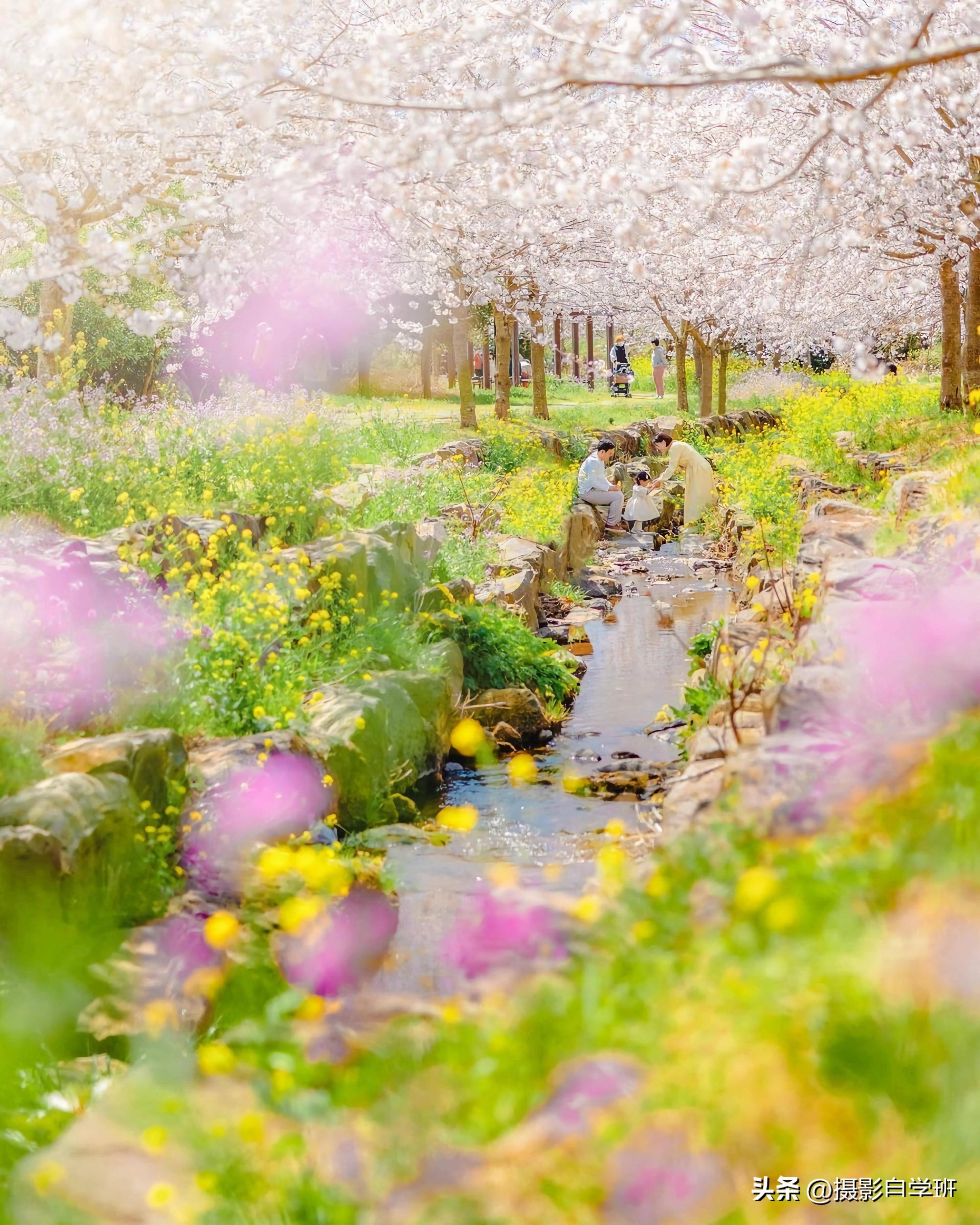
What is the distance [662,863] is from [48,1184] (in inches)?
60.9

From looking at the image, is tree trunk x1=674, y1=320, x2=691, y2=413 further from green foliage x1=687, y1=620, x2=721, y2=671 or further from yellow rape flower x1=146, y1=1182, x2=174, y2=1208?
yellow rape flower x1=146, y1=1182, x2=174, y2=1208

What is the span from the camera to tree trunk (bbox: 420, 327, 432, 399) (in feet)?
94.9

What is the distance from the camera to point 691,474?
56.0 ft

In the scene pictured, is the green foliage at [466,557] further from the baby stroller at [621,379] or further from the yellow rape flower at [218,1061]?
the baby stroller at [621,379]

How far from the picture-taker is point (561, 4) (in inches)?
379

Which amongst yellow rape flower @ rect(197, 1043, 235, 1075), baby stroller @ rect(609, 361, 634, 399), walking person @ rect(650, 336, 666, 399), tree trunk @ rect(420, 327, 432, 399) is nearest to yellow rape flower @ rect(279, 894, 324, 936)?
yellow rape flower @ rect(197, 1043, 235, 1075)

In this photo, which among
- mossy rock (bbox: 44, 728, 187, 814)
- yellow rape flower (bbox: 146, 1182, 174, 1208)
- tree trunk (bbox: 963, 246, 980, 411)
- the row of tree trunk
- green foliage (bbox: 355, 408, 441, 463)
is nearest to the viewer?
yellow rape flower (bbox: 146, 1182, 174, 1208)

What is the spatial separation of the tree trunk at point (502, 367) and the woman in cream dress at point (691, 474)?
4.60 meters

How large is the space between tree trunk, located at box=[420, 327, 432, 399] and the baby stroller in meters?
6.05

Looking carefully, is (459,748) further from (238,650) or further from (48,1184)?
(48,1184)

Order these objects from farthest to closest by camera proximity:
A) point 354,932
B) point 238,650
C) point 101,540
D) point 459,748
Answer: point 459,748, point 101,540, point 238,650, point 354,932

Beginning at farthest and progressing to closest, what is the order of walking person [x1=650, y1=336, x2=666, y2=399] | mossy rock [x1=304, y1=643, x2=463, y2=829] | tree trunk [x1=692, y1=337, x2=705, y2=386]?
walking person [x1=650, y1=336, x2=666, y2=399]
tree trunk [x1=692, y1=337, x2=705, y2=386]
mossy rock [x1=304, y1=643, x2=463, y2=829]

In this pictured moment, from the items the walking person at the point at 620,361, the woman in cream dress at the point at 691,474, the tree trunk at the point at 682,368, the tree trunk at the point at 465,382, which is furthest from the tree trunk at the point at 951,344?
the walking person at the point at 620,361

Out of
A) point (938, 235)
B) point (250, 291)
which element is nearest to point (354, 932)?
point (938, 235)
